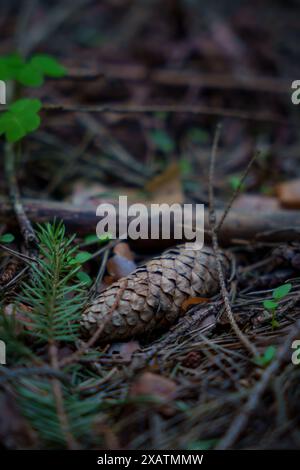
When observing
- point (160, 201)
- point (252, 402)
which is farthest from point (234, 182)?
point (252, 402)

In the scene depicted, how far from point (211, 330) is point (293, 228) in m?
0.80

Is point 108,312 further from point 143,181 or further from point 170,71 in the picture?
point 170,71

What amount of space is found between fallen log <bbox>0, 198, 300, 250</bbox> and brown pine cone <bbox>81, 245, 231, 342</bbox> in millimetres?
360

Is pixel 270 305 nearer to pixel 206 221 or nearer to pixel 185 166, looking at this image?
pixel 206 221

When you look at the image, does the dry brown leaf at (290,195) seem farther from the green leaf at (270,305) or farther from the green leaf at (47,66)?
the green leaf at (47,66)

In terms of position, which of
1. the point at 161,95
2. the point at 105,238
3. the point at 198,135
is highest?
the point at 161,95

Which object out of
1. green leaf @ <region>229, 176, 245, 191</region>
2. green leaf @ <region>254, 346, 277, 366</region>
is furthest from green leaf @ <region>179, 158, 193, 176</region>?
green leaf @ <region>254, 346, 277, 366</region>

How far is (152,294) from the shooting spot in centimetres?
165

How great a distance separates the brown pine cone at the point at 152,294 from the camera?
157cm

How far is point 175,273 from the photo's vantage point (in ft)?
5.74

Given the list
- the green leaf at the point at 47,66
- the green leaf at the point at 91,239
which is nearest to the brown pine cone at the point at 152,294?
the green leaf at the point at 91,239

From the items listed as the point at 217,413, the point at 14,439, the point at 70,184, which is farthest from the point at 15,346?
the point at 70,184

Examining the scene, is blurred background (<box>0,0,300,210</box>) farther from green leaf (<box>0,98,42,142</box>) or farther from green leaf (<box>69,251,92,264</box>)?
green leaf (<box>69,251,92,264</box>)

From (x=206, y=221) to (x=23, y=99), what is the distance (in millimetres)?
1245
